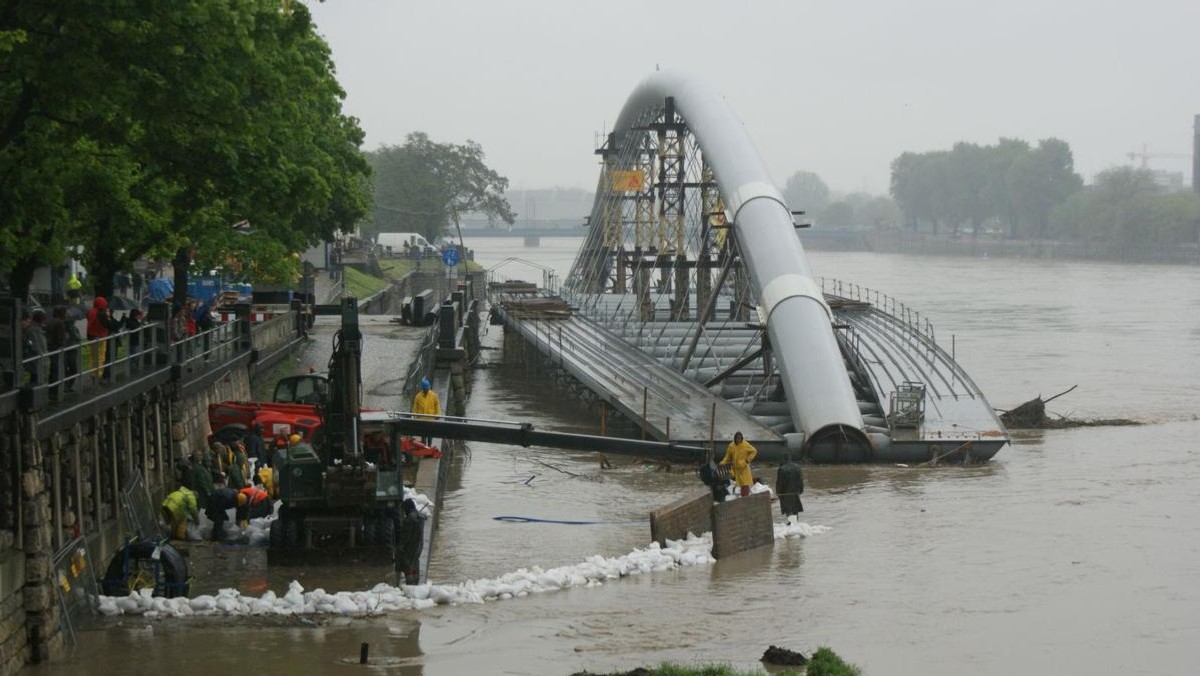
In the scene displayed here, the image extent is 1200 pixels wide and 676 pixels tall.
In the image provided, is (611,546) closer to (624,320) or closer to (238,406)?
(238,406)

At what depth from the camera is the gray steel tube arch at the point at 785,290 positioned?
39.4 meters

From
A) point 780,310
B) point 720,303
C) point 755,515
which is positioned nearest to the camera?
point 755,515

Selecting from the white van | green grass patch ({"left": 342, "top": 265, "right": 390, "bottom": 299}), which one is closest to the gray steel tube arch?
green grass patch ({"left": 342, "top": 265, "right": 390, "bottom": 299})

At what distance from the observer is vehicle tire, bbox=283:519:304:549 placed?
23.3 metres

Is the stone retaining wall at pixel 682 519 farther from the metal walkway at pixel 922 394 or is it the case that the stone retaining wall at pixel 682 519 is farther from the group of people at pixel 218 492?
the metal walkway at pixel 922 394

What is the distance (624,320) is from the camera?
6588cm


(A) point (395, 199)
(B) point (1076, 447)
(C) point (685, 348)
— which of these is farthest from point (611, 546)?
(A) point (395, 199)

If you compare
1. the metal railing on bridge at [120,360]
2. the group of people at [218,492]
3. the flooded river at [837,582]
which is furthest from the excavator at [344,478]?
the metal railing on bridge at [120,360]

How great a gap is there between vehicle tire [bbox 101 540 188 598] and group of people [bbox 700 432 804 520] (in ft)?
29.3

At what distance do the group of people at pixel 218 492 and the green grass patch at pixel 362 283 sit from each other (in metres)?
62.9

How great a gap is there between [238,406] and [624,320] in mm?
35073

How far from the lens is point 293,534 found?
918 inches

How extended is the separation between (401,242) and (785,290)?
104 metres

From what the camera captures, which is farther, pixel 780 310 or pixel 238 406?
pixel 780 310
